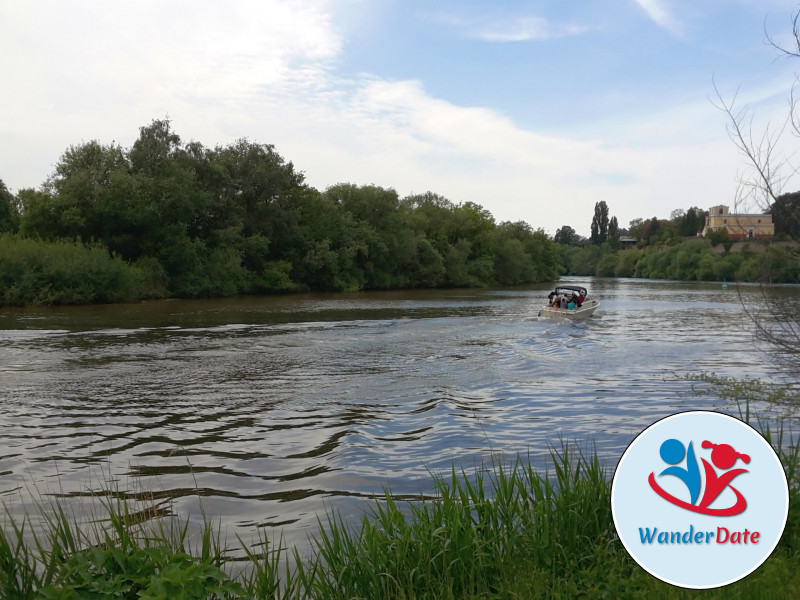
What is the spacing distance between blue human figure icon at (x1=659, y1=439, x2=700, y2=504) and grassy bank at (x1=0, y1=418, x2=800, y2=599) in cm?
78

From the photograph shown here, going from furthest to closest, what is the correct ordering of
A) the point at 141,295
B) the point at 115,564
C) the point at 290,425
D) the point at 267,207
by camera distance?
the point at 267,207
the point at 141,295
the point at 290,425
the point at 115,564

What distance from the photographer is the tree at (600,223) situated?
181750 millimetres

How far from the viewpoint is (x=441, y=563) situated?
4.72 metres

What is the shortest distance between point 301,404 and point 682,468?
425 inches

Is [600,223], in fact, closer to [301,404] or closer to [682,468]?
[301,404]

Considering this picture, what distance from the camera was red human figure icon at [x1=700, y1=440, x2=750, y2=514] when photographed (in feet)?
10.8

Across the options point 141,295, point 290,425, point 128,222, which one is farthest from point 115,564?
point 128,222

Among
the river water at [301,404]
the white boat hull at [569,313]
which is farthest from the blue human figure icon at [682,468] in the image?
the white boat hull at [569,313]

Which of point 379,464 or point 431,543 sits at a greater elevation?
point 431,543

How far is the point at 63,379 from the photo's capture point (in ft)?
50.8

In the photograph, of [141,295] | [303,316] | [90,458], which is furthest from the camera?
[141,295]

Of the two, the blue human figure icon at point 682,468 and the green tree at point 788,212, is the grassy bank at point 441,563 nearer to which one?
the blue human figure icon at point 682,468

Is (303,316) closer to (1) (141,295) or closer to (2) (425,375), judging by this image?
(1) (141,295)

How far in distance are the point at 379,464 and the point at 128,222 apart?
1685 inches
